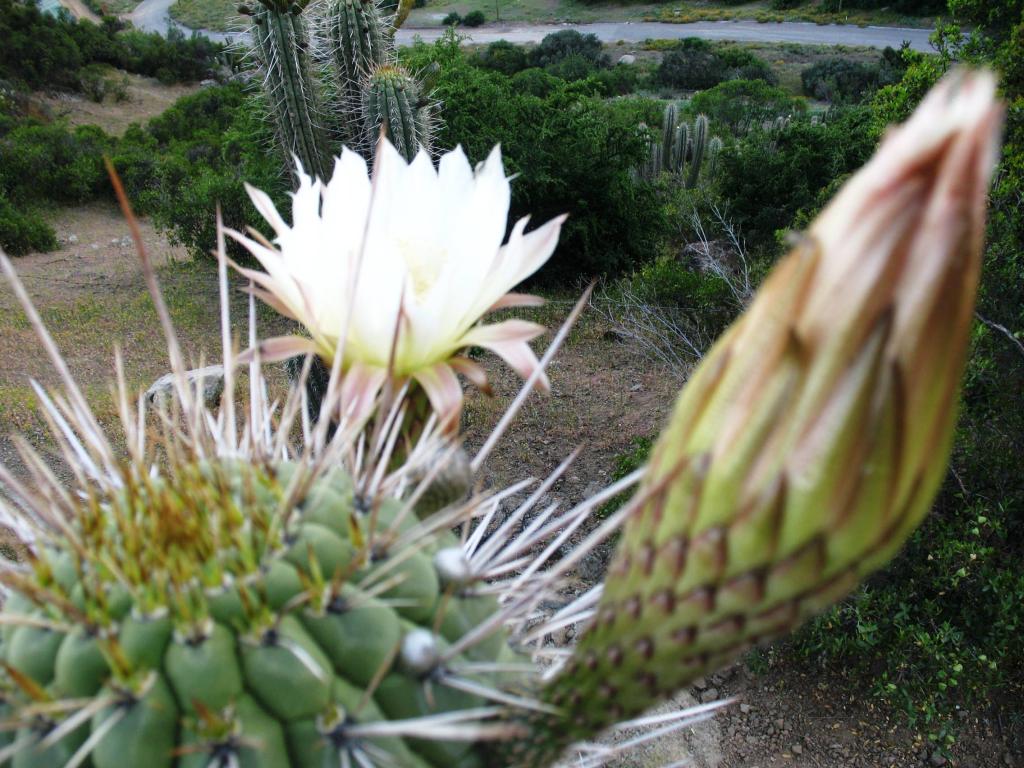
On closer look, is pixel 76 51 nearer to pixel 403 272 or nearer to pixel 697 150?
pixel 697 150

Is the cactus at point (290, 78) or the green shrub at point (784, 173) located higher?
the cactus at point (290, 78)

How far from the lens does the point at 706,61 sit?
19234 mm

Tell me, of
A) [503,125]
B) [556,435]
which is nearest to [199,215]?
[503,125]

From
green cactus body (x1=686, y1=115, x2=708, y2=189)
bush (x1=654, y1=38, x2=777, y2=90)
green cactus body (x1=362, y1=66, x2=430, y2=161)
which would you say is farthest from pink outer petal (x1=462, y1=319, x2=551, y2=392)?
bush (x1=654, y1=38, x2=777, y2=90)

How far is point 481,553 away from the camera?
846mm

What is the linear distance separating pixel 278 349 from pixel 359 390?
0.29 feet

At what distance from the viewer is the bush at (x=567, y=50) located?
2055cm

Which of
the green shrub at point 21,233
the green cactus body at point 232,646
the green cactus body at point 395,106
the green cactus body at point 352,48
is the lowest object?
the green shrub at point 21,233

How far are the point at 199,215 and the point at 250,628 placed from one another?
8.08 m

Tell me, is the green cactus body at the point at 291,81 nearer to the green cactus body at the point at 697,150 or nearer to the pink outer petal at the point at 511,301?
the pink outer petal at the point at 511,301

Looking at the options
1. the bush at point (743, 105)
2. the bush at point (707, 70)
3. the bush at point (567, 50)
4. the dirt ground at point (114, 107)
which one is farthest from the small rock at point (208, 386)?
the bush at point (567, 50)

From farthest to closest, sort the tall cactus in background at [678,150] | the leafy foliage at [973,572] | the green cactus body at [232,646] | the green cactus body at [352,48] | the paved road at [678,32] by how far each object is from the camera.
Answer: the paved road at [678,32] < the tall cactus in background at [678,150] < the green cactus body at [352,48] < the leafy foliage at [973,572] < the green cactus body at [232,646]

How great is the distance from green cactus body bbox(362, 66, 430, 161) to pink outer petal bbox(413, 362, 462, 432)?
11.5 feet

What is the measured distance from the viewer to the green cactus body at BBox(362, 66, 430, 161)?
4109 millimetres
